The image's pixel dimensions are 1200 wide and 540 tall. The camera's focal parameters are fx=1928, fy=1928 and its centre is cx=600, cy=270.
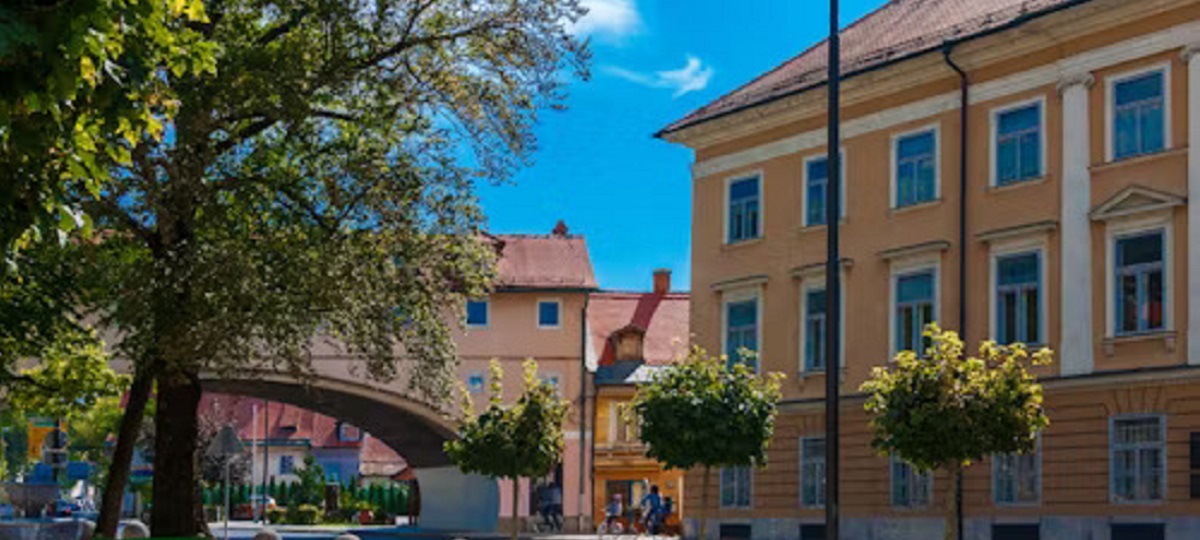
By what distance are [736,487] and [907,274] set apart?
290 inches

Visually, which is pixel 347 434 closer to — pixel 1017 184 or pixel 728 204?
pixel 728 204

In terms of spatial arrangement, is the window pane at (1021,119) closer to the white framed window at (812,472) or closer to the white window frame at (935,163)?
the white window frame at (935,163)

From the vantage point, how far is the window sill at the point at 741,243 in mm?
43906

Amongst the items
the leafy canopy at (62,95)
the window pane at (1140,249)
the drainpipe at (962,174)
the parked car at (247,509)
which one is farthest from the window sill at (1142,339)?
the parked car at (247,509)

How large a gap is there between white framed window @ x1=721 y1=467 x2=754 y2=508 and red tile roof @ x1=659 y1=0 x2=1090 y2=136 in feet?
27.2

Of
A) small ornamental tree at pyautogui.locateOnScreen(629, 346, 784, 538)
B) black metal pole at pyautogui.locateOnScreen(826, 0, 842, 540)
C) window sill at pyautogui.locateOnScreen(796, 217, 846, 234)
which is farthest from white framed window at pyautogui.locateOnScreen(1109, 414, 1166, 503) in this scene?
black metal pole at pyautogui.locateOnScreen(826, 0, 842, 540)

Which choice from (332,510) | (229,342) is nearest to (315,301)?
(229,342)

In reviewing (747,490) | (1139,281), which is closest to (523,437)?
(747,490)

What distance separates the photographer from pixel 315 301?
25922 millimetres

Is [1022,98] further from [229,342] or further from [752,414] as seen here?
[229,342]

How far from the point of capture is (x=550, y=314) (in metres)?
69.2

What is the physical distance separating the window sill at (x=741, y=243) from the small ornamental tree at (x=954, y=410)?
16.7 metres

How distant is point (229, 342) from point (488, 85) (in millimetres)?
5559

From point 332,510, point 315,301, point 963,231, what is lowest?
point 332,510
